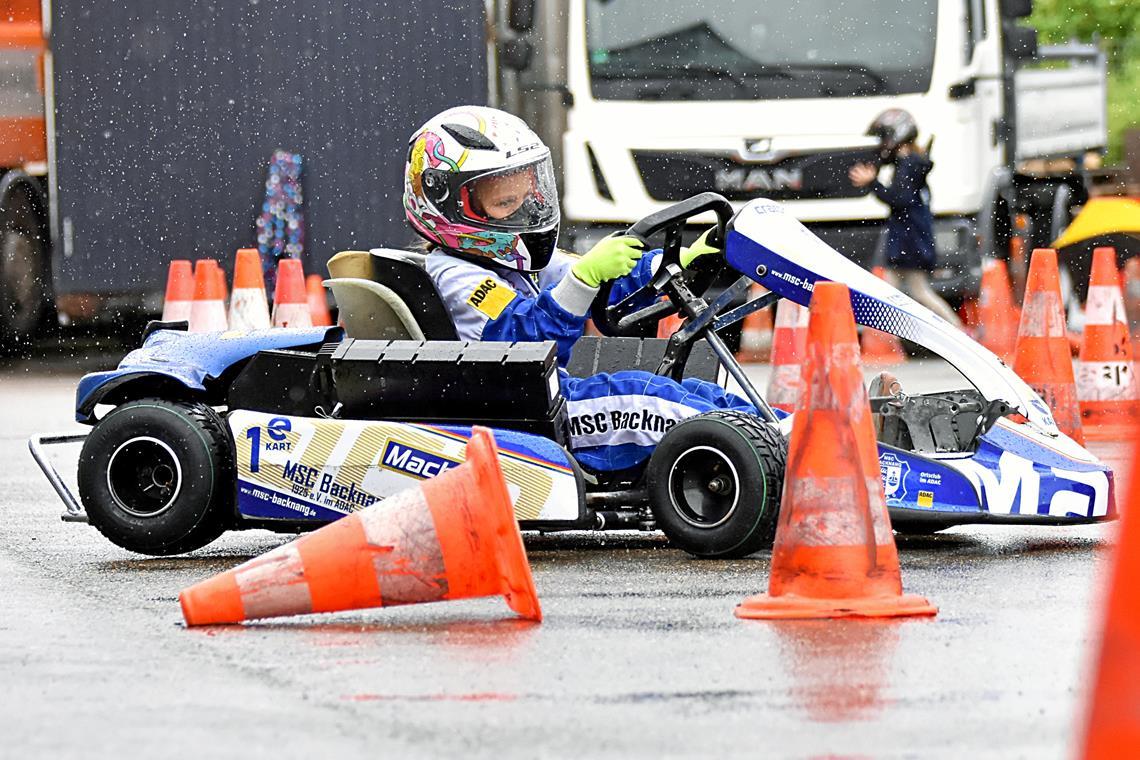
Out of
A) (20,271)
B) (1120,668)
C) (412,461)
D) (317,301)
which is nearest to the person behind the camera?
(1120,668)

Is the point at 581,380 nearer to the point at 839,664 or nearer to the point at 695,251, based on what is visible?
the point at 695,251

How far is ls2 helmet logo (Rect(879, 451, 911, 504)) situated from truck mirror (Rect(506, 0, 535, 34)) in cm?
1080

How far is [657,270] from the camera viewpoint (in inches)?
313

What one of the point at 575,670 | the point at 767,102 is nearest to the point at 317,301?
the point at 767,102

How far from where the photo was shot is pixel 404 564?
20.2 feet

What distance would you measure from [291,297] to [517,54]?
215 inches

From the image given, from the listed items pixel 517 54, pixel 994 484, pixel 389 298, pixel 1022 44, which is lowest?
pixel 994 484

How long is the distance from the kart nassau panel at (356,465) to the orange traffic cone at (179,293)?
576cm

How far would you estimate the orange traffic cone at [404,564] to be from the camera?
241 inches

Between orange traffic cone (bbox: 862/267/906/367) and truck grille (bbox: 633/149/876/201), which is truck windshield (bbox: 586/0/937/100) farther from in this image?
orange traffic cone (bbox: 862/267/906/367)

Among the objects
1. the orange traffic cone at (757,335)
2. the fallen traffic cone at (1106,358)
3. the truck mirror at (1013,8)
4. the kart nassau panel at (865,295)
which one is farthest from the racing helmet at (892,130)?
the kart nassau panel at (865,295)

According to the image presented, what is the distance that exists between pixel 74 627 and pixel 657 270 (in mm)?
2496

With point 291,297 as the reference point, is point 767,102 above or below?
above

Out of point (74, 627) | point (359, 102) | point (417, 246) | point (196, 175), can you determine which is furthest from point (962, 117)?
point (74, 627)
